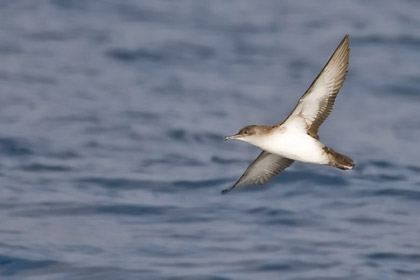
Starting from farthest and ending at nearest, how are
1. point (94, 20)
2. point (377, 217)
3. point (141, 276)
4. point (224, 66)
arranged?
1. point (94, 20)
2. point (224, 66)
3. point (377, 217)
4. point (141, 276)

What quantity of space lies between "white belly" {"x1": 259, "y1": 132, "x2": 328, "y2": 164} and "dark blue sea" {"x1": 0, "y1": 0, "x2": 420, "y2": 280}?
4.69 meters

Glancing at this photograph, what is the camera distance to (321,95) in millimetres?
10320

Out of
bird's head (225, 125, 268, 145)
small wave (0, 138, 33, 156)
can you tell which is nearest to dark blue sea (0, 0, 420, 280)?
small wave (0, 138, 33, 156)

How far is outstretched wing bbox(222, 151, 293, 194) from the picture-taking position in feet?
37.8

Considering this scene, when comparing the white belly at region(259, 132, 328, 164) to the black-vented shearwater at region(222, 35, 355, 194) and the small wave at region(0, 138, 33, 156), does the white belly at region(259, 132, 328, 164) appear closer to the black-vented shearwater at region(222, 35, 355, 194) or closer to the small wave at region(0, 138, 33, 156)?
the black-vented shearwater at region(222, 35, 355, 194)

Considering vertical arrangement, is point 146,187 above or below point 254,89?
below

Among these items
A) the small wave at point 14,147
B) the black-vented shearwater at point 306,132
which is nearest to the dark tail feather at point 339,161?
the black-vented shearwater at point 306,132

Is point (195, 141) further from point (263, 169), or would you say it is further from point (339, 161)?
point (339, 161)

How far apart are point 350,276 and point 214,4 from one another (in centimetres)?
1487

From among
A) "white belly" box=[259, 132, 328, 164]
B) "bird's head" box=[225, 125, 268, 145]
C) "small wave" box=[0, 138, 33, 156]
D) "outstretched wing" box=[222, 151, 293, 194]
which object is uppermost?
"small wave" box=[0, 138, 33, 156]

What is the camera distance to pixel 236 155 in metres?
19.5

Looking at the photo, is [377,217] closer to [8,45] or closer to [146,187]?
[146,187]

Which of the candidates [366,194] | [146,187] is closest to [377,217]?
[366,194]

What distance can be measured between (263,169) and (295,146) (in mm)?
1392
